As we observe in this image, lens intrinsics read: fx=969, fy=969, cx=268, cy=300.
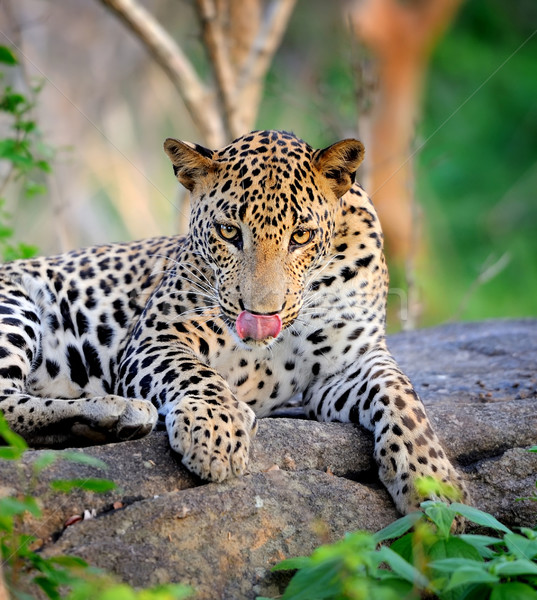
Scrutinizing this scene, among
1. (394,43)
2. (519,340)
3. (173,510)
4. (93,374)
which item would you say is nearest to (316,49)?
(394,43)

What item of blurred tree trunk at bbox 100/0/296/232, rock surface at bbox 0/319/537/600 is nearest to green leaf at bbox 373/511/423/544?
rock surface at bbox 0/319/537/600

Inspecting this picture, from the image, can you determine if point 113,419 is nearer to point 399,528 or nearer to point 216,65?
point 399,528

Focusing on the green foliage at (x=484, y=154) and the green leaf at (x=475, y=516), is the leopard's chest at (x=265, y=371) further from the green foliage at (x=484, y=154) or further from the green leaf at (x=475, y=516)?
the green foliage at (x=484, y=154)

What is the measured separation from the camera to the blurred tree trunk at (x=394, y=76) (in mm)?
20062

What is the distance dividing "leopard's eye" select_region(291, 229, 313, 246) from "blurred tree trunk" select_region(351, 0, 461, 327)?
13.6 metres

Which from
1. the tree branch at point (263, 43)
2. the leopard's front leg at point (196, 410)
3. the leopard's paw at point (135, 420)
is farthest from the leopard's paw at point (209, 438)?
the tree branch at point (263, 43)

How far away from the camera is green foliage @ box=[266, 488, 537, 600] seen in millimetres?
3516

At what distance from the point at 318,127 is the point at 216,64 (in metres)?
8.10

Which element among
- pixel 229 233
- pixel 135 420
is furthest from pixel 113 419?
pixel 229 233

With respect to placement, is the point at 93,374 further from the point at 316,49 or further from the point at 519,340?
the point at 316,49

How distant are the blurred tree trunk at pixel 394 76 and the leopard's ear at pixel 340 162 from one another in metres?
13.2

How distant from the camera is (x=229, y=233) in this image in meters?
5.81

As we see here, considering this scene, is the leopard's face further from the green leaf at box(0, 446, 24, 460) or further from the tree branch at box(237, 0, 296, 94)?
the tree branch at box(237, 0, 296, 94)

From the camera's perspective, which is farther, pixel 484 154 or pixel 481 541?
pixel 484 154
